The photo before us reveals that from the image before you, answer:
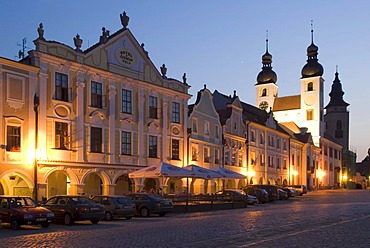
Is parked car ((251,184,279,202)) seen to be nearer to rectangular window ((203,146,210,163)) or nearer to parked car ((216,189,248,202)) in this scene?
rectangular window ((203,146,210,163))

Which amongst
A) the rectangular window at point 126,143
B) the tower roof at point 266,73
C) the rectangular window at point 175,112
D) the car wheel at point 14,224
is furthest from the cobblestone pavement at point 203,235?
the tower roof at point 266,73

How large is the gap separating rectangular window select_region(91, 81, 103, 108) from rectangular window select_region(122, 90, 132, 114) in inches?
91.0

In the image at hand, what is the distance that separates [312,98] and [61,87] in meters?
77.0

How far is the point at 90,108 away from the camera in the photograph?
37656mm

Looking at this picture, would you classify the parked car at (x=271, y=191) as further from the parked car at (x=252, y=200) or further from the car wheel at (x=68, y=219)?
the car wheel at (x=68, y=219)

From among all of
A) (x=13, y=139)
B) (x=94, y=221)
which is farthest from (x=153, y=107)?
(x=94, y=221)

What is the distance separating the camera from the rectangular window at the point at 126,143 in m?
40.5

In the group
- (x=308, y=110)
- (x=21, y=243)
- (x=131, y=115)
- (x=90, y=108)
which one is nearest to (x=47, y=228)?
(x=21, y=243)

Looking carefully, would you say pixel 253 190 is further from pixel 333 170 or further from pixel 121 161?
pixel 333 170

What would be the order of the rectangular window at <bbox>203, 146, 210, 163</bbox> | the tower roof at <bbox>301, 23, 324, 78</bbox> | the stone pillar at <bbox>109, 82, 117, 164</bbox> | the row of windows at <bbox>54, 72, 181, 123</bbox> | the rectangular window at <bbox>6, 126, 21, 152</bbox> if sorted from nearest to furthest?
the rectangular window at <bbox>6, 126, 21, 152</bbox> → the row of windows at <bbox>54, 72, 181, 123</bbox> → the stone pillar at <bbox>109, 82, 117, 164</bbox> → the rectangular window at <bbox>203, 146, 210, 163</bbox> → the tower roof at <bbox>301, 23, 324, 78</bbox>

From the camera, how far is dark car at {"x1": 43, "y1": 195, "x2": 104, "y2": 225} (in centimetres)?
2500

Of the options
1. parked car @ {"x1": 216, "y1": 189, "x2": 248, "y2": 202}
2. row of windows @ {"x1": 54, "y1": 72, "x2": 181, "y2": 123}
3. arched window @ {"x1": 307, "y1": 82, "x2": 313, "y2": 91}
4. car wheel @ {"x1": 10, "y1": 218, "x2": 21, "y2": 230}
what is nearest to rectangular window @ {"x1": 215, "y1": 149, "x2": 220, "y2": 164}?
row of windows @ {"x1": 54, "y1": 72, "x2": 181, "y2": 123}

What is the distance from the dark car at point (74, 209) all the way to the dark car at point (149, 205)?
201 inches

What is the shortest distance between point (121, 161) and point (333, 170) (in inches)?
3147
